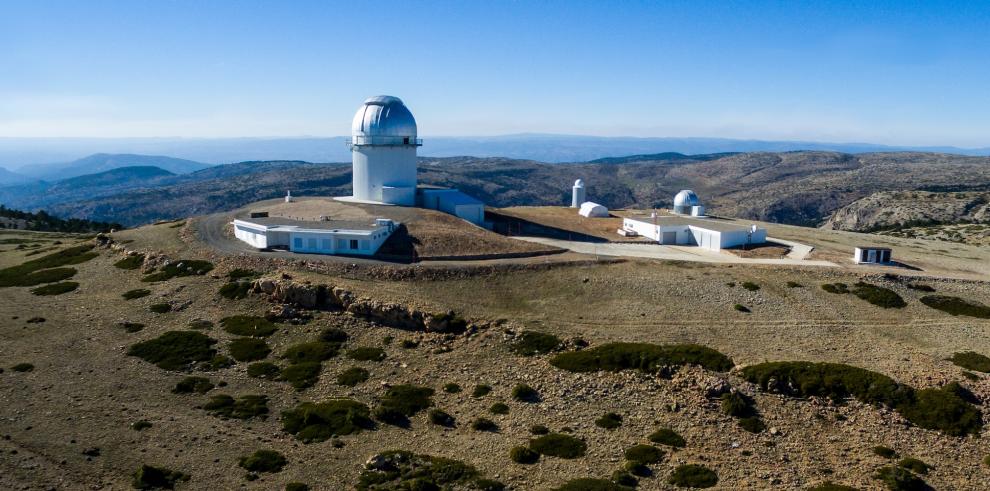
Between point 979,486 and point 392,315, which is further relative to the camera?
point 392,315

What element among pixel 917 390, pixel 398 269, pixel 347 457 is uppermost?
pixel 398 269

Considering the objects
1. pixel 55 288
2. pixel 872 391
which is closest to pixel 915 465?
pixel 872 391

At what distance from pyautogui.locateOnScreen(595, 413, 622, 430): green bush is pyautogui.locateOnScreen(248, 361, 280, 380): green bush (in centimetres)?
1676

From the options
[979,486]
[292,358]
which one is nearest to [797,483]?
[979,486]

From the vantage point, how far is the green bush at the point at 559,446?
25.5 m

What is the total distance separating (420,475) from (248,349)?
15.8 m

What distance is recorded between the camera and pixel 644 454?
25094 millimetres

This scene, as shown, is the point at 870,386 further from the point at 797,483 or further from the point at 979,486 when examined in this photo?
the point at 797,483

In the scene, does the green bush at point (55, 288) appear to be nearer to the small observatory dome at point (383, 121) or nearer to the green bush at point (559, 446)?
the small observatory dome at point (383, 121)

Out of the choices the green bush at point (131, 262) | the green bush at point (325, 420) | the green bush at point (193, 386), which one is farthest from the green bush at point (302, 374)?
the green bush at point (131, 262)

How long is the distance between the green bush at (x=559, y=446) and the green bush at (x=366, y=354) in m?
11.6

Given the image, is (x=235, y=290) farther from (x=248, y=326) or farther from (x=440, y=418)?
(x=440, y=418)

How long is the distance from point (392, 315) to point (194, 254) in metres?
20.1

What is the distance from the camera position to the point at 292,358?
34344 millimetres
